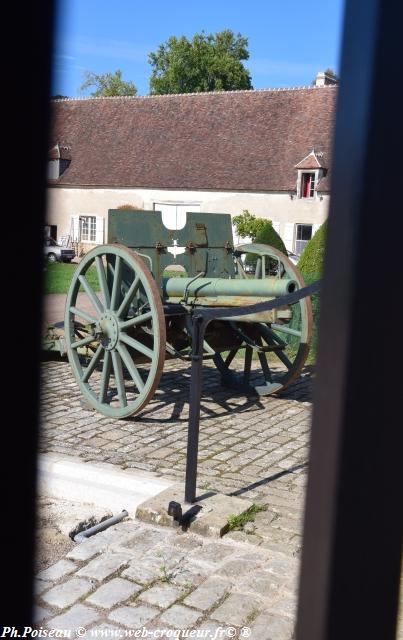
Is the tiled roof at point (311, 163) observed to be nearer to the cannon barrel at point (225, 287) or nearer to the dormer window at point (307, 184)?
the dormer window at point (307, 184)

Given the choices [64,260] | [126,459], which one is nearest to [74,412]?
[126,459]

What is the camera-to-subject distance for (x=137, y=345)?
6.35 m

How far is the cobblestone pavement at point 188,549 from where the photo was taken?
10.1ft

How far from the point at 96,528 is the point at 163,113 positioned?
28.8 metres

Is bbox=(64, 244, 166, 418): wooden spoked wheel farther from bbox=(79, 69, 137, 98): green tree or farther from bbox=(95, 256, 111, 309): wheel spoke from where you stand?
bbox=(79, 69, 137, 98): green tree

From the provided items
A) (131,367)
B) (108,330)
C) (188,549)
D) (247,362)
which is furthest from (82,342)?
(188,549)

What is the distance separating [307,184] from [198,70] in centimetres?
2043

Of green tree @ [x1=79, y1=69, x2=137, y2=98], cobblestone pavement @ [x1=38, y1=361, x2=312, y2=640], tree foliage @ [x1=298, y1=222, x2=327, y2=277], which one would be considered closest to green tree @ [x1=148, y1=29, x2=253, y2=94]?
green tree @ [x1=79, y1=69, x2=137, y2=98]

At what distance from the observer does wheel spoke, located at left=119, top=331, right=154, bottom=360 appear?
243 inches

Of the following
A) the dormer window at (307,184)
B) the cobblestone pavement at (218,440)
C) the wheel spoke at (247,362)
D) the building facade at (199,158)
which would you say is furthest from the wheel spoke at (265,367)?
the dormer window at (307,184)

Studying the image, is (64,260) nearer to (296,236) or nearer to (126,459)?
(296,236)

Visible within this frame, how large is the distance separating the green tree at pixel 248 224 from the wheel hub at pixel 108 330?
1919 centimetres

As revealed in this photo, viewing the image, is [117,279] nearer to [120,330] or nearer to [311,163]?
[120,330]

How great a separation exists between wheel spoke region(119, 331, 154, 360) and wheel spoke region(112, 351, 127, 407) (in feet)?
Answer: 0.55
